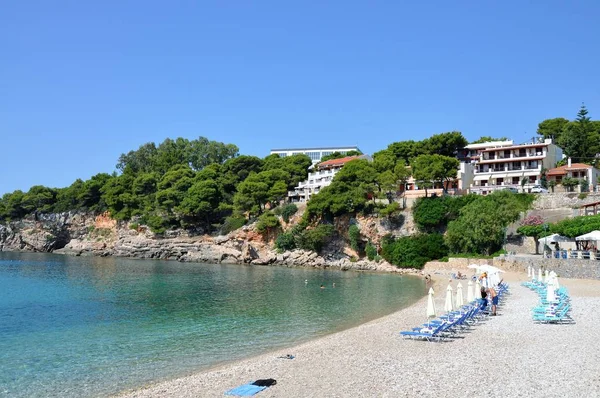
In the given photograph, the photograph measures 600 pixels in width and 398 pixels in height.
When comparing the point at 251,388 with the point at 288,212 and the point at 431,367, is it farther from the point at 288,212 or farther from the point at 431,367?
the point at 288,212

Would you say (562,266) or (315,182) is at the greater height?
(315,182)

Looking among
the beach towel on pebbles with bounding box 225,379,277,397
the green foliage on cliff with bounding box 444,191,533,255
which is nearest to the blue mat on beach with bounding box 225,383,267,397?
the beach towel on pebbles with bounding box 225,379,277,397

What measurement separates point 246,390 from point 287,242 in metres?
54.8

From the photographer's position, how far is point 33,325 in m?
23.4

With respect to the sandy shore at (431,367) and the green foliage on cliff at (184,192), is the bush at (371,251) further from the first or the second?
the sandy shore at (431,367)

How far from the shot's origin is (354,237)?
61.8 m

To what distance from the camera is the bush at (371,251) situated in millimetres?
59781

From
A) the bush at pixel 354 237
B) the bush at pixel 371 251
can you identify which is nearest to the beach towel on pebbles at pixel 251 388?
the bush at pixel 371 251

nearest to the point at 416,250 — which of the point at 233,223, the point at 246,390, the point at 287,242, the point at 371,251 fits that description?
the point at 371,251

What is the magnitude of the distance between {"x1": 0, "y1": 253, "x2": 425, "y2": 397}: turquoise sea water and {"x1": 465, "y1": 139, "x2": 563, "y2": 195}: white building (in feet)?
98.7

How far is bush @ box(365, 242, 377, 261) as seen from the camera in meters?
59.8

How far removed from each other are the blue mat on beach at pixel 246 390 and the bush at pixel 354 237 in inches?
1998

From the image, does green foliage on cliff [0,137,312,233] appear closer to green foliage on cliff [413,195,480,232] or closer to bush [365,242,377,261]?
bush [365,242,377,261]

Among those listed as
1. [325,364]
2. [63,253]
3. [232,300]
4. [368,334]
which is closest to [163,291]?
[232,300]
